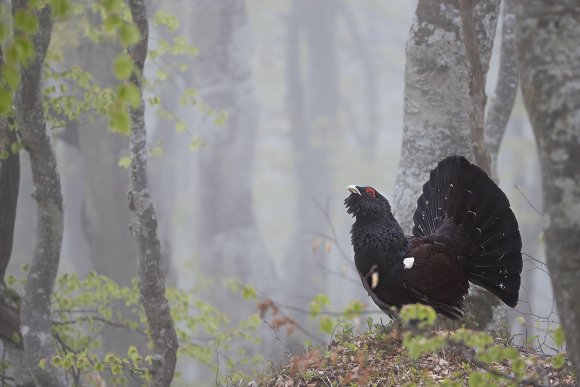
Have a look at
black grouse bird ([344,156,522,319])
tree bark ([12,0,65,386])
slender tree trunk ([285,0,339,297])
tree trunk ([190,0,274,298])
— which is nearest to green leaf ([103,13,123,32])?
black grouse bird ([344,156,522,319])

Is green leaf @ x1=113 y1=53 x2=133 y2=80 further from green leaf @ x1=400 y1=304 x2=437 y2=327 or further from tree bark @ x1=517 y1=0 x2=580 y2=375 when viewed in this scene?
tree bark @ x1=517 y1=0 x2=580 y2=375

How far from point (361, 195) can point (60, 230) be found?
3092mm

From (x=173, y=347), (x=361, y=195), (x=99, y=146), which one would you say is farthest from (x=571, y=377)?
(x=99, y=146)

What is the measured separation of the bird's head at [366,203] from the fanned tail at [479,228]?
0.52 m

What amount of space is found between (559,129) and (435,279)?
257 centimetres

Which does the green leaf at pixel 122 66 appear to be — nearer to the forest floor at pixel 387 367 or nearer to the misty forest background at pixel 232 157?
the misty forest background at pixel 232 157

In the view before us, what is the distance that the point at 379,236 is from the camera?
18.9ft

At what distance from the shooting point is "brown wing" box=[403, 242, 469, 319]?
222 inches

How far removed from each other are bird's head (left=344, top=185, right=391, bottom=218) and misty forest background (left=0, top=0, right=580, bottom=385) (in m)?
0.43

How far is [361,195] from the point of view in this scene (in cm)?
602

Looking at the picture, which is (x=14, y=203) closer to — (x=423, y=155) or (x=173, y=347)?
(x=173, y=347)

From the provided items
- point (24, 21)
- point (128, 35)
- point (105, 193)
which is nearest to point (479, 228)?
point (128, 35)

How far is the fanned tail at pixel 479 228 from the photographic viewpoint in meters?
5.67

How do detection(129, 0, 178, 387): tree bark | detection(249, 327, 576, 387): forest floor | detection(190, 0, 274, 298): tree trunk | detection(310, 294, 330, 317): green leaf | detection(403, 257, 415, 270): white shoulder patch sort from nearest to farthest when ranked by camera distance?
1. detection(310, 294, 330, 317): green leaf
2. detection(249, 327, 576, 387): forest floor
3. detection(403, 257, 415, 270): white shoulder patch
4. detection(129, 0, 178, 387): tree bark
5. detection(190, 0, 274, 298): tree trunk
